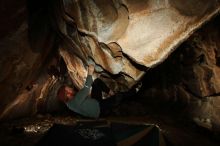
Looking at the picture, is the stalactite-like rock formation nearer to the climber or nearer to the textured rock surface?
the textured rock surface

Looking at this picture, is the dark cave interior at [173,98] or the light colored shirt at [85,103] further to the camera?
the light colored shirt at [85,103]

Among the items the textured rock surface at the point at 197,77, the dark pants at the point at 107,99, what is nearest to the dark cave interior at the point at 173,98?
the textured rock surface at the point at 197,77

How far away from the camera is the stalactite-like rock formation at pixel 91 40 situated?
13.5 feet

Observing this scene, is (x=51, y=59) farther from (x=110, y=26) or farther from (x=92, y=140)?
(x=92, y=140)

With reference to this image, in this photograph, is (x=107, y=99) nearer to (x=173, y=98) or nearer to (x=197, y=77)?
(x=173, y=98)

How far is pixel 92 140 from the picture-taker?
14.0 feet

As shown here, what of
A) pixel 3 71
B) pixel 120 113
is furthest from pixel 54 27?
pixel 120 113

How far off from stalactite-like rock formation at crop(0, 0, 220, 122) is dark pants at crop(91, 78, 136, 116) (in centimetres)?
57

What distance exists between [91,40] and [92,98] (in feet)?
5.02

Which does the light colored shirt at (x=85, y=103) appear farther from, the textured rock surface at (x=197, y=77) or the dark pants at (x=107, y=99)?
the textured rock surface at (x=197, y=77)

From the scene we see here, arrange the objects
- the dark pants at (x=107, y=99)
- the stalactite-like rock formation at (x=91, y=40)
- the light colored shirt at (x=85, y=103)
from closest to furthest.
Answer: the stalactite-like rock formation at (x=91, y=40)
the light colored shirt at (x=85, y=103)
the dark pants at (x=107, y=99)

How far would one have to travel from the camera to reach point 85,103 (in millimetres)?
5805

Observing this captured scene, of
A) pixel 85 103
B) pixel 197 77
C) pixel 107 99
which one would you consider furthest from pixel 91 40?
pixel 197 77

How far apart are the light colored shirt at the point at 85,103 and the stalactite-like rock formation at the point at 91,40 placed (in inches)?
15.1
